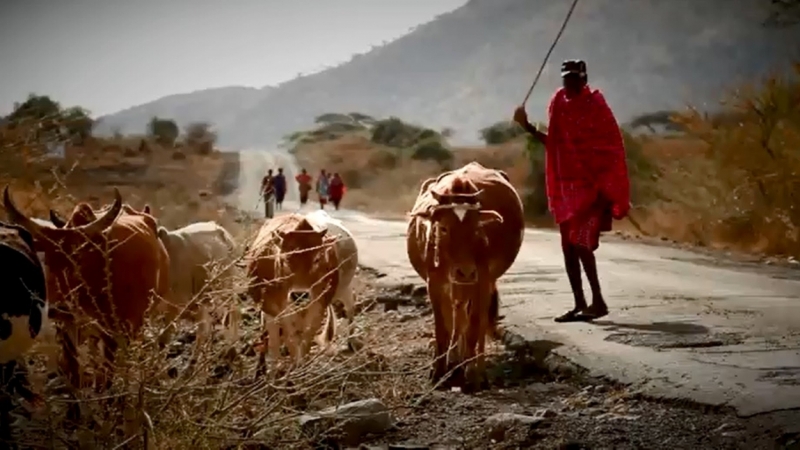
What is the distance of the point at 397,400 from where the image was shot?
5906mm

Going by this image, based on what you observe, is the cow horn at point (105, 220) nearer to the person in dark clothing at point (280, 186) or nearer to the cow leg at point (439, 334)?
the cow leg at point (439, 334)

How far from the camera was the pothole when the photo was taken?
6.42 metres

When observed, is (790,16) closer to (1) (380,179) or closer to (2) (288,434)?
(2) (288,434)

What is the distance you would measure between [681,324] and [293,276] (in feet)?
9.41

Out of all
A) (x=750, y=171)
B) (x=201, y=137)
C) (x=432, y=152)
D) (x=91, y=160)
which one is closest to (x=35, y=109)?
(x=91, y=160)

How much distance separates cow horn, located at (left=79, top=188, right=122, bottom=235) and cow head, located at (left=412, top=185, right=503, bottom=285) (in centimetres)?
204

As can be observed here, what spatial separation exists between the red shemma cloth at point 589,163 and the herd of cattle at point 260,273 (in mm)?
488

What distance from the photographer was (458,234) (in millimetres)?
6273

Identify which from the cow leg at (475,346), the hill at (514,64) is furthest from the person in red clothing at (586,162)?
the hill at (514,64)

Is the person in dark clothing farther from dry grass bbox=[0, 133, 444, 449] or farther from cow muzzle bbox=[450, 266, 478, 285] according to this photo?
dry grass bbox=[0, 133, 444, 449]

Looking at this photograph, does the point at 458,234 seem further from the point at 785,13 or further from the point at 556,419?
the point at 785,13

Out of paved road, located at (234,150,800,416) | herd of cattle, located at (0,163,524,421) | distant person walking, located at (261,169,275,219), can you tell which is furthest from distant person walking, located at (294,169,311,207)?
herd of cattle, located at (0,163,524,421)

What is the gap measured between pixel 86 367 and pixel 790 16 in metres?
11.7

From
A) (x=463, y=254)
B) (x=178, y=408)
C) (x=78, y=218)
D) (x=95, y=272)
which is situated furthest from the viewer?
(x=463, y=254)
